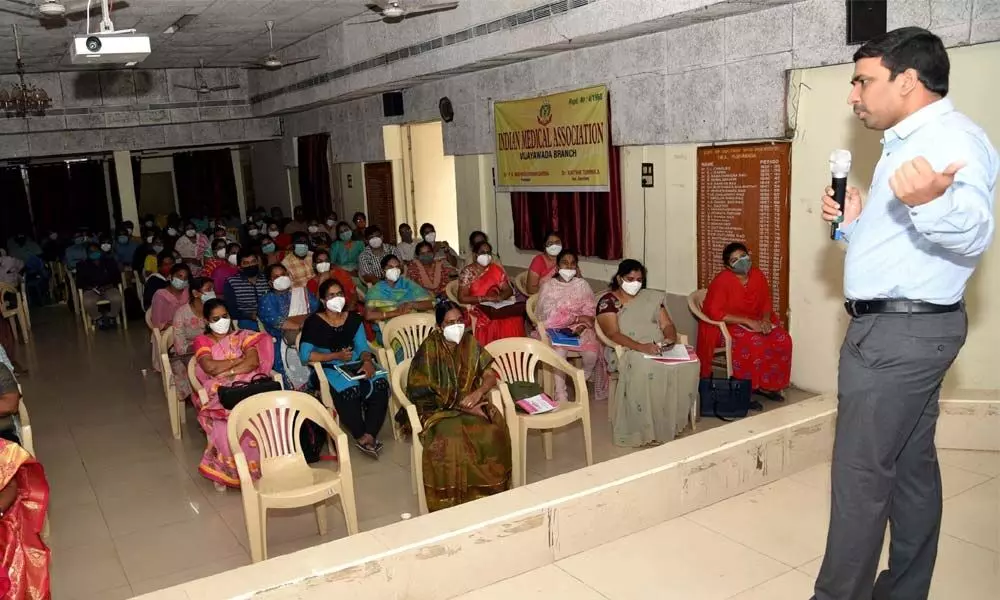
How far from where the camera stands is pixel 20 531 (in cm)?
277

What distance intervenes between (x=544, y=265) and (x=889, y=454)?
4.87 meters

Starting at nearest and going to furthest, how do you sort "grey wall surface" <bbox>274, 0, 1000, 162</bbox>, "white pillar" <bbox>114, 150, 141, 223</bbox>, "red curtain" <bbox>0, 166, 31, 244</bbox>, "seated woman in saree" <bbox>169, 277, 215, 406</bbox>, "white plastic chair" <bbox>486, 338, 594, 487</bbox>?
1. "white plastic chair" <bbox>486, 338, 594, 487</bbox>
2. "grey wall surface" <bbox>274, 0, 1000, 162</bbox>
3. "seated woman in saree" <bbox>169, 277, 215, 406</bbox>
4. "white pillar" <bbox>114, 150, 141, 223</bbox>
5. "red curtain" <bbox>0, 166, 31, 244</bbox>

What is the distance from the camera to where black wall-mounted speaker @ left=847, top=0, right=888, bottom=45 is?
4285 millimetres

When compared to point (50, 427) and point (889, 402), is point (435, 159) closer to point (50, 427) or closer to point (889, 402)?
point (50, 427)

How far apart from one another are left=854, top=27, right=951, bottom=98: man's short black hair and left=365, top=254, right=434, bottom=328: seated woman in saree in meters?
4.58

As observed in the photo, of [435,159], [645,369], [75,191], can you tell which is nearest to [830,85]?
[645,369]

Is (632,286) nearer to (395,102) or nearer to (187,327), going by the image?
(187,327)

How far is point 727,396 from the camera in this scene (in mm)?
5008

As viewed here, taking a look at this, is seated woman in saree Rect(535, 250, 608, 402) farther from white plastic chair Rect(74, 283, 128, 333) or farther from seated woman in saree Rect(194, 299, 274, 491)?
white plastic chair Rect(74, 283, 128, 333)

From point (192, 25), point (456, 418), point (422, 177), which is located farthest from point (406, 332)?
point (422, 177)

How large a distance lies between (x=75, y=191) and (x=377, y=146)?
22.1ft

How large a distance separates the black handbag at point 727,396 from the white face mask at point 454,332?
5.63ft

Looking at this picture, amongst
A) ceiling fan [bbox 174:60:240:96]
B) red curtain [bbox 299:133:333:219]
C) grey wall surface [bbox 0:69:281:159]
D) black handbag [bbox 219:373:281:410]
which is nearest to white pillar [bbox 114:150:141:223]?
grey wall surface [bbox 0:69:281:159]

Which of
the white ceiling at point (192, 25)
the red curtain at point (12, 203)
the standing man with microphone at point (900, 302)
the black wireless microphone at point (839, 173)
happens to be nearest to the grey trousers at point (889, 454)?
the standing man with microphone at point (900, 302)
